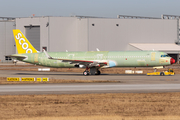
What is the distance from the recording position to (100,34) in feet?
358

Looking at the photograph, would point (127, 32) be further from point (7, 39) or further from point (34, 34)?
point (7, 39)

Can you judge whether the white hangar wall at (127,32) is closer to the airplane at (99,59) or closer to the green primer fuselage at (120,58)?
the airplane at (99,59)

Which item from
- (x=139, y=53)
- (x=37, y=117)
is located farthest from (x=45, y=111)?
(x=139, y=53)

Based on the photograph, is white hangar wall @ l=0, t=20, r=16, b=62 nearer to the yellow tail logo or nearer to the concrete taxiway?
the yellow tail logo

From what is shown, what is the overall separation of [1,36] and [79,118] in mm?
117091

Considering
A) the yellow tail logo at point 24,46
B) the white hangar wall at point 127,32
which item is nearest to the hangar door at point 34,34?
the white hangar wall at point 127,32

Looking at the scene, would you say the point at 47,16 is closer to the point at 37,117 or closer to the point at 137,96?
the point at 137,96

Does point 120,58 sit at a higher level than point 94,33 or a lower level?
lower

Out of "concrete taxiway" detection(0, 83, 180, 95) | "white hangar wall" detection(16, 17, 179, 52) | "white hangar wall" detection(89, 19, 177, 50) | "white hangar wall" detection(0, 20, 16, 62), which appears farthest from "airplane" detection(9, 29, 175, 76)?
"white hangar wall" detection(0, 20, 16, 62)

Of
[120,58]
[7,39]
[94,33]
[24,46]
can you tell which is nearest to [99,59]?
[120,58]

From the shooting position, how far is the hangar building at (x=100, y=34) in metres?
108

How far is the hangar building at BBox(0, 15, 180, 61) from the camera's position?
356 ft

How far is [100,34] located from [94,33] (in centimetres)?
237

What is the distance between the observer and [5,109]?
19.6 meters
